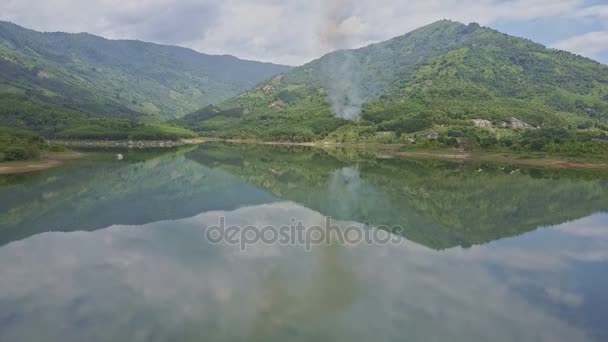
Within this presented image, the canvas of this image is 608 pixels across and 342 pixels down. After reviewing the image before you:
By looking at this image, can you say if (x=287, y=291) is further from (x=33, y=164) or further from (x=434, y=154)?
(x=434, y=154)

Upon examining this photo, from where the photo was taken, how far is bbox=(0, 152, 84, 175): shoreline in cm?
6265

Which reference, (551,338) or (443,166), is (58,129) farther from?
(551,338)

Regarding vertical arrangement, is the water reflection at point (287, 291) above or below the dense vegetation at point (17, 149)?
below

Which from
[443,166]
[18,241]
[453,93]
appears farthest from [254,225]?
[453,93]

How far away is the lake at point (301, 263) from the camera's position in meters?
16.8

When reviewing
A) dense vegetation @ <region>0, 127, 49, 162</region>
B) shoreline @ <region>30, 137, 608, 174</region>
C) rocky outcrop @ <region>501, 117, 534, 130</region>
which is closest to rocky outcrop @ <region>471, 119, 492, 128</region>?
rocky outcrop @ <region>501, 117, 534, 130</region>

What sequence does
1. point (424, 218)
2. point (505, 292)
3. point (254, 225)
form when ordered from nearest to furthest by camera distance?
A: 1. point (505, 292)
2. point (254, 225)
3. point (424, 218)

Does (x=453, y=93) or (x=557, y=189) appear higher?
(x=453, y=93)

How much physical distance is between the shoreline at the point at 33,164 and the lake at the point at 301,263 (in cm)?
1042

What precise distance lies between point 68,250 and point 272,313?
16.0 meters

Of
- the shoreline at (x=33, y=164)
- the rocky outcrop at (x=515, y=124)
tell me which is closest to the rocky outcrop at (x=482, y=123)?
the rocky outcrop at (x=515, y=124)

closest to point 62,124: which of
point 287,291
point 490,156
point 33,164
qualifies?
point 33,164

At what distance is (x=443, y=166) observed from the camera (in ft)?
267

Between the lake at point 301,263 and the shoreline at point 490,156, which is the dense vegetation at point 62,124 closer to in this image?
the shoreline at point 490,156
